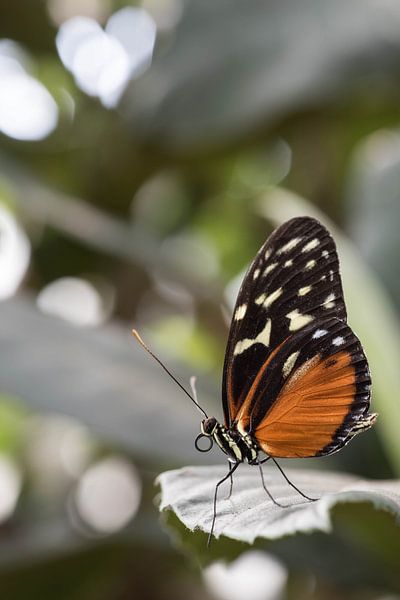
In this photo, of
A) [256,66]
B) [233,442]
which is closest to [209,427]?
[233,442]

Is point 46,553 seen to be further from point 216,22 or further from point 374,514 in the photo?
point 216,22

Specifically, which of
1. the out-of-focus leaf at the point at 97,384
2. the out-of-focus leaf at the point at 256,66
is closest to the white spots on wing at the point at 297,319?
the out-of-focus leaf at the point at 97,384

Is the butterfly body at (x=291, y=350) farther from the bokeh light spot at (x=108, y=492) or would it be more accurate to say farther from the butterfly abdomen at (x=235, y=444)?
the bokeh light spot at (x=108, y=492)

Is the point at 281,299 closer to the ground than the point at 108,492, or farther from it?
farther from it

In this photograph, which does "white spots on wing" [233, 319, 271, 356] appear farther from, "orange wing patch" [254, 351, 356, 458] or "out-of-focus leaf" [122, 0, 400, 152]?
"out-of-focus leaf" [122, 0, 400, 152]

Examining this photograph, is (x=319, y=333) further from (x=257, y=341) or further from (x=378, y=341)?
(x=378, y=341)

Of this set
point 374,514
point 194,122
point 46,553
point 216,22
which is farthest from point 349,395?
point 216,22
